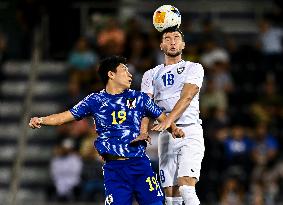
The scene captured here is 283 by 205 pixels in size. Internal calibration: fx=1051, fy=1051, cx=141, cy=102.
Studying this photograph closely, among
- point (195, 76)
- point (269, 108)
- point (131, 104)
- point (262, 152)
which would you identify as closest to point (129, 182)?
point (131, 104)

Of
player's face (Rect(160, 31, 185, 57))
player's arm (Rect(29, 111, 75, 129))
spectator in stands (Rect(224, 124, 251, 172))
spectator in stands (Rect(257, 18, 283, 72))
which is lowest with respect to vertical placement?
spectator in stands (Rect(224, 124, 251, 172))

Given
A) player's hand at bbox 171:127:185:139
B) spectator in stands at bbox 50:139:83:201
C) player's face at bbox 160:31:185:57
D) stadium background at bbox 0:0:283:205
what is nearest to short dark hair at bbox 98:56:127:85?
player's face at bbox 160:31:185:57

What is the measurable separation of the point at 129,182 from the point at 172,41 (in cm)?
155

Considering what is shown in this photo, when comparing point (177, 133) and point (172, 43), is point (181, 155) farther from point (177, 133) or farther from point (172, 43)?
point (172, 43)

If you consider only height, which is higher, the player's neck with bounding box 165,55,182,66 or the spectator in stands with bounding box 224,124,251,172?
the player's neck with bounding box 165,55,182,66

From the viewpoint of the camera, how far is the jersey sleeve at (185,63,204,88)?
10667mm

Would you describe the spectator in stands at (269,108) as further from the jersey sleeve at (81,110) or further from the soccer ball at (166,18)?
the jersey sleeve at (81,110)

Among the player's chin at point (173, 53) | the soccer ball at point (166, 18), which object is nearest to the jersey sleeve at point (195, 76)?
the player's chin at point (173, 53)

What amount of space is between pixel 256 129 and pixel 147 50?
269 cm

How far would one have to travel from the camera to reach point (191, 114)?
10.8 meters

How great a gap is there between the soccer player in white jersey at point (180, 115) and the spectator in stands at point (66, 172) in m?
6.76

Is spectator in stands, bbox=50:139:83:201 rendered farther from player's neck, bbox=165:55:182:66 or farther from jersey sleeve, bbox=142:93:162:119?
jersey sleeve, bbox=142:93:162:119

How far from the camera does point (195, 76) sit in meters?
10.7

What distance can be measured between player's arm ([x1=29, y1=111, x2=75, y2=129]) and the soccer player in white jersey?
2.52 ft
